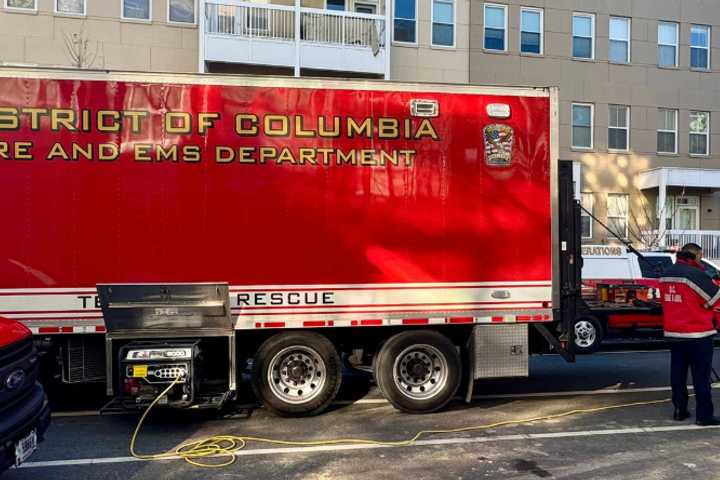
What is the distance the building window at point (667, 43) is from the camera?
77.4ft

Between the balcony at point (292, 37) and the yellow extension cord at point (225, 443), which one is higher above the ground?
the balcony at point (292, 37)

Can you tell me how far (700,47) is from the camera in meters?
24.1

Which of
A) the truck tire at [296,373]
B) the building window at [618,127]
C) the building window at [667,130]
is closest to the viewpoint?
the truck tire at [296,373]

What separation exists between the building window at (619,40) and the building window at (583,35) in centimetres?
77

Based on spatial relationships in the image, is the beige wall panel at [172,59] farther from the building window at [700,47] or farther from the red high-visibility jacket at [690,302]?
the building window at [700,47]

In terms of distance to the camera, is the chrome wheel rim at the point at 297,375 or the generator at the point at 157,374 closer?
the generator at the point at 157,374

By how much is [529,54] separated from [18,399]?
2115cm

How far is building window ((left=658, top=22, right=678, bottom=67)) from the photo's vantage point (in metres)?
23.6

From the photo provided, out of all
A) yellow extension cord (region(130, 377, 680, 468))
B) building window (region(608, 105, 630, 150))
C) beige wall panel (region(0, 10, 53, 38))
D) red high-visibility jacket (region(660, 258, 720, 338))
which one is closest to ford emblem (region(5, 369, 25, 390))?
yellow extension cord (region(130, 377, 680, 468))

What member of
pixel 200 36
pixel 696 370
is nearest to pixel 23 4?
pixel 200 36

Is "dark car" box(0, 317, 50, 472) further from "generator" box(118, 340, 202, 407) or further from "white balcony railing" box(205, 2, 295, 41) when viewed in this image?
"white balcony railing" box(205, 2, 295, 41)

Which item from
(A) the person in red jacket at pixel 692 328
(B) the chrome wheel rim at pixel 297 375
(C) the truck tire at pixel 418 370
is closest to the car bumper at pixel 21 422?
(B) the chrome wheel rim at pixel 297 375

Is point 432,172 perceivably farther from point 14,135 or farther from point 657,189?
point 657,189

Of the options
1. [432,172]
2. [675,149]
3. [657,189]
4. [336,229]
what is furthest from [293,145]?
[675,149]
